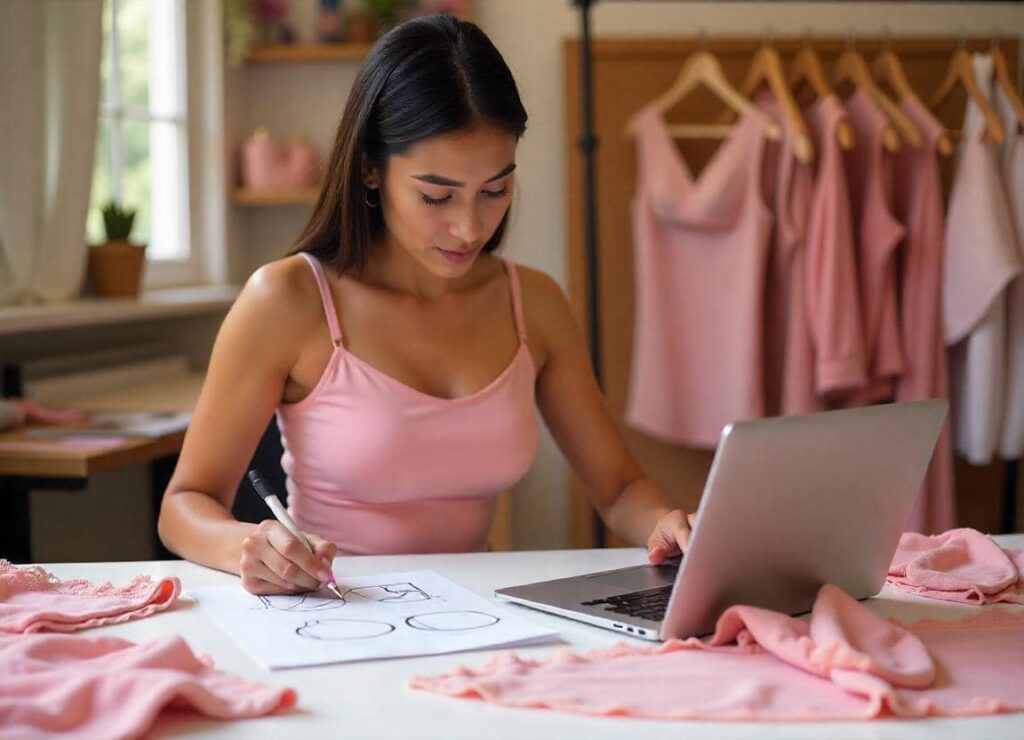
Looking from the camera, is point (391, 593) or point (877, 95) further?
point (877, 95)

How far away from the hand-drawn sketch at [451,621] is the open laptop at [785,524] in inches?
2.5

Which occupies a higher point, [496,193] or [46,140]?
[46,140]

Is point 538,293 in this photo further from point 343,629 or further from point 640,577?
point 343,629

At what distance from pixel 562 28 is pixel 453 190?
6.43 feet

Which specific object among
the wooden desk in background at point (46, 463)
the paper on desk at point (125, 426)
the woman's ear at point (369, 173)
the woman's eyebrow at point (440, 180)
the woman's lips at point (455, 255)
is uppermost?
the woman's ear at point (369, 173)

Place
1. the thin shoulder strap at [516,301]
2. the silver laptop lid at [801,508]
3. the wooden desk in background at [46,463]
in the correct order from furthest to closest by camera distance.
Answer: the wooden desk in background at [46,463]
the thin shoulder strap at [516,301]
the silver laptop lid at [801,508]

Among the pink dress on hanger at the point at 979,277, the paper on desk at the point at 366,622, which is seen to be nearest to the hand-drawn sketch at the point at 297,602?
the paper on desk at the point at 366,622

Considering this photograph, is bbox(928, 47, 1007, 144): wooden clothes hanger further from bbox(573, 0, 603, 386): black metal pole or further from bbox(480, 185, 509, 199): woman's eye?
bbox(480, 185, 509, 199): woman's eye

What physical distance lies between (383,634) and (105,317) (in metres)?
1.68

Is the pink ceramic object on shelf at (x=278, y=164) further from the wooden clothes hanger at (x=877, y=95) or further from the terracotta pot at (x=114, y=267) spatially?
the wooden clothes hanger at (x=877, y=95)

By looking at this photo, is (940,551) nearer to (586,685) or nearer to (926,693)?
(926,693)

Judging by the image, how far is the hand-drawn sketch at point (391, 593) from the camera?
130 centimetres

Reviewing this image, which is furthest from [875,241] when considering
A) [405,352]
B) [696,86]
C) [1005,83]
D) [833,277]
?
[405,352]

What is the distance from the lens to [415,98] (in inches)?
63.3
